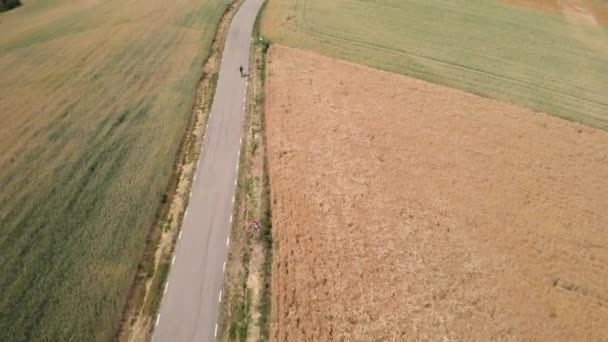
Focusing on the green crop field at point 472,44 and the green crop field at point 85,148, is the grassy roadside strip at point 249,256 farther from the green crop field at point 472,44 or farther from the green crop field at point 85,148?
the green crop field at point 472,44

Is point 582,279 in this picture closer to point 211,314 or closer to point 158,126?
point 211,314

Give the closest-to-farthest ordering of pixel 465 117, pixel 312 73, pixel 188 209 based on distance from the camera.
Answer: pixel 188 209, pixel 465 117, pixel 312 73

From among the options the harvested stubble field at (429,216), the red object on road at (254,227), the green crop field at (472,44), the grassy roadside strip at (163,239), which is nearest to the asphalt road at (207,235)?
the grassy roadside strip at (163,239)

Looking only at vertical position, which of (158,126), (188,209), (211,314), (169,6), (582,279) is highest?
(169,6)

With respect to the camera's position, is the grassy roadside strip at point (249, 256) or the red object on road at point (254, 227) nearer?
the grassy roadside strip at point (249, 256)

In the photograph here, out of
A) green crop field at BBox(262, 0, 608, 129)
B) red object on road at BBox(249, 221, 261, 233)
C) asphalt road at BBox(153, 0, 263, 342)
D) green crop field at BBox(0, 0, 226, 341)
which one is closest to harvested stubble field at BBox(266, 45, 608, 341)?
red object on road at BBox(249, 221, 261, 233)

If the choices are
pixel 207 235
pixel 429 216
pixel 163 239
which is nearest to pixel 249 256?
pixel 207 235

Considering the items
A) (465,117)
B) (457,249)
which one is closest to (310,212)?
(457,249)

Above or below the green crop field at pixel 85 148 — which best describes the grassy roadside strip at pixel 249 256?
below
